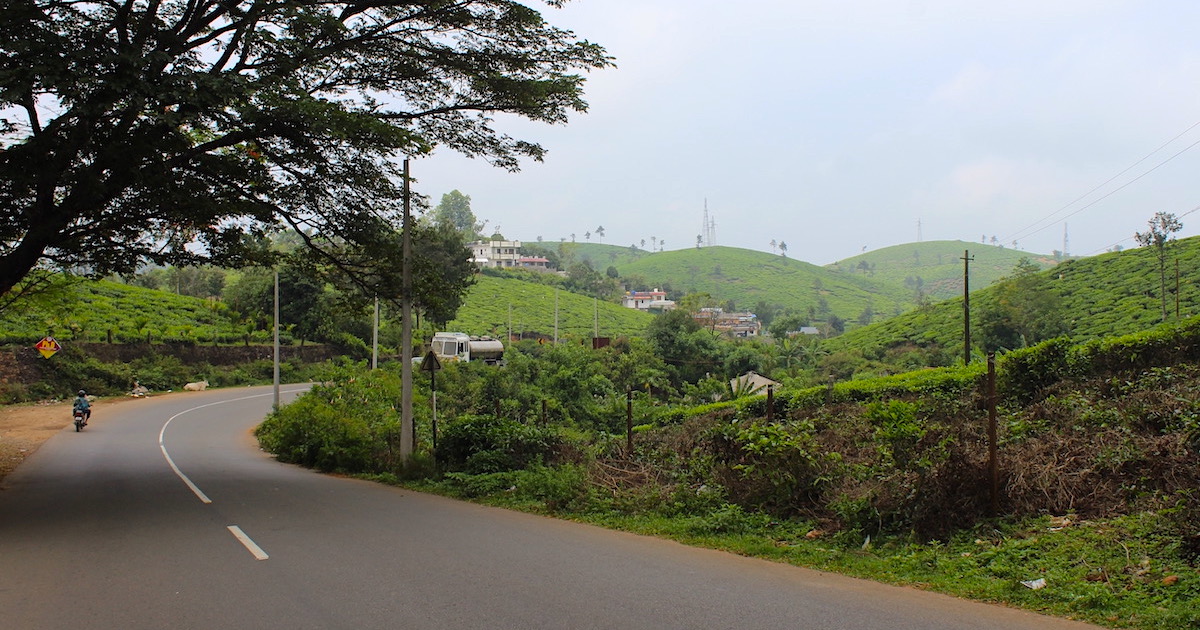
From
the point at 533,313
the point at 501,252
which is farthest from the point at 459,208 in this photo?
the point at 533,313

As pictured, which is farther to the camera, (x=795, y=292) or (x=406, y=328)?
(x=795, y=292)

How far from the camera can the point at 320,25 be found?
1309 centimetres

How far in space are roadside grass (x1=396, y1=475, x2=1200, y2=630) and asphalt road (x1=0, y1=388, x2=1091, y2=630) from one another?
0.31 meters

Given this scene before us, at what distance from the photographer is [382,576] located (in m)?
7.90

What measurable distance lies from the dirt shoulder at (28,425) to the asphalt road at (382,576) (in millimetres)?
10734

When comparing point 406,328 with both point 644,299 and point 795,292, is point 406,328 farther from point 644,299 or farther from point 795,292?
point 795,292

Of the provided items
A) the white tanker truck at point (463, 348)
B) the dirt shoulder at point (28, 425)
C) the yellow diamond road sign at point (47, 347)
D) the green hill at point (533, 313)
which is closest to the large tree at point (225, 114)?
the dirt shoulder at point (28, 425)

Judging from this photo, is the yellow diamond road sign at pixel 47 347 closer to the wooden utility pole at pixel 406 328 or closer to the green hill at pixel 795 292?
the wooden utility pole at pixel 406 328

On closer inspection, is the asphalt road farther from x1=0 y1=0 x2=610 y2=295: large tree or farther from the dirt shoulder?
the dirt shoulder

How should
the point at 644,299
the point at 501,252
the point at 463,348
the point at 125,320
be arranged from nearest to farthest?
1. the point at 125,320
2. the point at 463,348
3. the point at 644,299
4. the point at 501,252

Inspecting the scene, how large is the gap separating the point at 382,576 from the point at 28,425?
3264 centimetres

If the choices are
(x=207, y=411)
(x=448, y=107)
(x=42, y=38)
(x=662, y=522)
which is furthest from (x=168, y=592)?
(x=207, y=411)

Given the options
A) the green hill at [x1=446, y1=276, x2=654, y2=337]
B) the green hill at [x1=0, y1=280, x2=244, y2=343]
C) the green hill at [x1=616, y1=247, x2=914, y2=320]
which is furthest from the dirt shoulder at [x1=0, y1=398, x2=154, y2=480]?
the green hill at [x1=616, y1=247, x2=914, y2=320]

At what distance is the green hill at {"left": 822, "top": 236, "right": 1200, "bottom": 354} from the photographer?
54.9 meters
